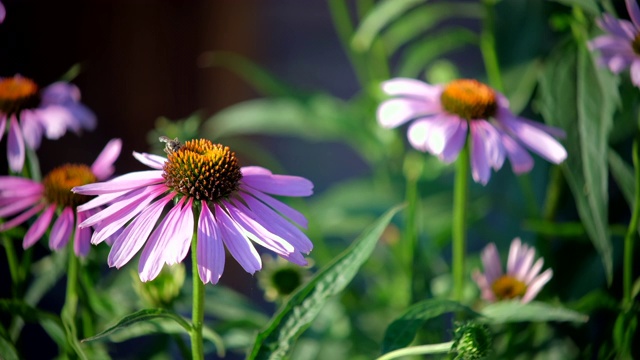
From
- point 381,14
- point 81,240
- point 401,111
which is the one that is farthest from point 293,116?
point 81,240

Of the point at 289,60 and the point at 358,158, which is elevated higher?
the point at 289,60

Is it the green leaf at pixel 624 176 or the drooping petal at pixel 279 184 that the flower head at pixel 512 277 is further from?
the drooping petal at pixel 279 184

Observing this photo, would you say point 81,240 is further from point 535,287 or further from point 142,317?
point 535,287

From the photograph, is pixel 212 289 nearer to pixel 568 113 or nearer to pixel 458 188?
pixel 458 188

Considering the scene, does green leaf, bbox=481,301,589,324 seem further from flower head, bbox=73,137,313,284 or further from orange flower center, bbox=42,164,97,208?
orange flower center, bbox=42,164,97,208

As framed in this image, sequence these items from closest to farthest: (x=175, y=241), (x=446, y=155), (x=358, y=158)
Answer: (x=175, y=241) < (x=446, y=155) < (x=358, y=158)

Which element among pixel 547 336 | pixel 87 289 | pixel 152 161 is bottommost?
pixel 547 336

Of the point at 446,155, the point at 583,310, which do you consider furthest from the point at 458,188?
the point at 583,310

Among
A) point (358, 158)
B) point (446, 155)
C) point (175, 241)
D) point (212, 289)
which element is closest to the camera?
point (175, 241)
